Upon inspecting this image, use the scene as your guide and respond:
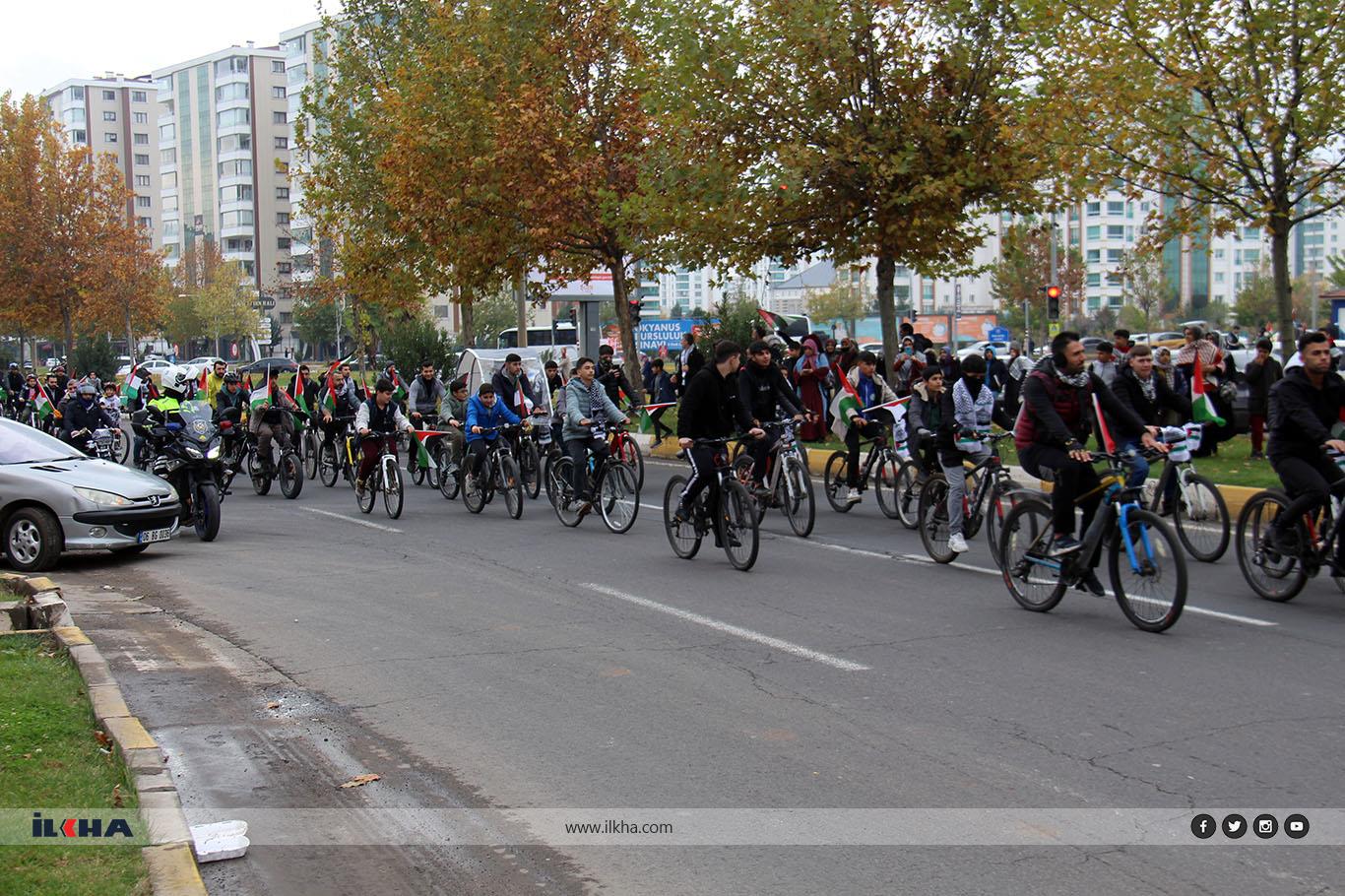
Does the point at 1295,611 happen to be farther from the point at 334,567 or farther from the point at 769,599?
the point at 334,567

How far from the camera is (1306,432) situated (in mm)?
9578

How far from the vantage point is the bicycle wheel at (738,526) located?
38.2 feet

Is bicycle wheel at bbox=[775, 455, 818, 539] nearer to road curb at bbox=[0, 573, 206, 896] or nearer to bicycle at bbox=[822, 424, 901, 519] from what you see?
bicycle at bbox=[822, 424, 901, 519]

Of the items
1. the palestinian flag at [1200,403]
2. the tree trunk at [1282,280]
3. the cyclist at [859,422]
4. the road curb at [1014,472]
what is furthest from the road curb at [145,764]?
the tree trunk at [1282,280]

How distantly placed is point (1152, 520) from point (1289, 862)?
3964mm

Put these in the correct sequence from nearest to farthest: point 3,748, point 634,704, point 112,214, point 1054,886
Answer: point 1054,886 → point 3,748 → point 634,704 → point 112,214

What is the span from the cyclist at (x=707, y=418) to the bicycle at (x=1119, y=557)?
3.04 metres

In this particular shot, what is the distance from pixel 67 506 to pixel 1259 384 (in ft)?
47.8

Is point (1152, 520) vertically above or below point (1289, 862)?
above

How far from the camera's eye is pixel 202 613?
34.6 ft

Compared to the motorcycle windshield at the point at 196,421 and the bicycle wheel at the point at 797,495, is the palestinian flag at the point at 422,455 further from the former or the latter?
the bicycle wheel at the point at 797,495

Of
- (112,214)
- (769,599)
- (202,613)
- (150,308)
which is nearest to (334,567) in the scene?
(202,613)

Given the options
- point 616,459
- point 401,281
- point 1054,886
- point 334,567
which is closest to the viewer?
point 1054,886

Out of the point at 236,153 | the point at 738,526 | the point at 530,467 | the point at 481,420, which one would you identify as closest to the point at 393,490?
the point at 481,420
